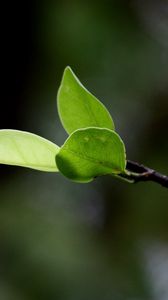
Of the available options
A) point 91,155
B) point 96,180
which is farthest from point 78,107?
point 96,180

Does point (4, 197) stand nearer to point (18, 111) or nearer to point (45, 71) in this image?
point (18, 111)

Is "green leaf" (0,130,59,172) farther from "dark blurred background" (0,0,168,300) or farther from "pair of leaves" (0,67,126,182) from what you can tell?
"dark blurred background" (0,0,168,300)

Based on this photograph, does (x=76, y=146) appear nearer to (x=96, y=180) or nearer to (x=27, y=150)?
(x=27, y=150)

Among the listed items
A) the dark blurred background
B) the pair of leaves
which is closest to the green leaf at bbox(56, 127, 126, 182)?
the pair of leaves

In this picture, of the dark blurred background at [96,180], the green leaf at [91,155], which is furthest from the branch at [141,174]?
the dark blurred background at [96,180]

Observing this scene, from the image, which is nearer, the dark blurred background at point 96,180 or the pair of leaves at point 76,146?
the pair of leaves at point 76,146

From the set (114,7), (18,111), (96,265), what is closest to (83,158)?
(96,265)

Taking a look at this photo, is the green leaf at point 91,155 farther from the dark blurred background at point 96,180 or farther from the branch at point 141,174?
the dark blurred background at point 96,180
